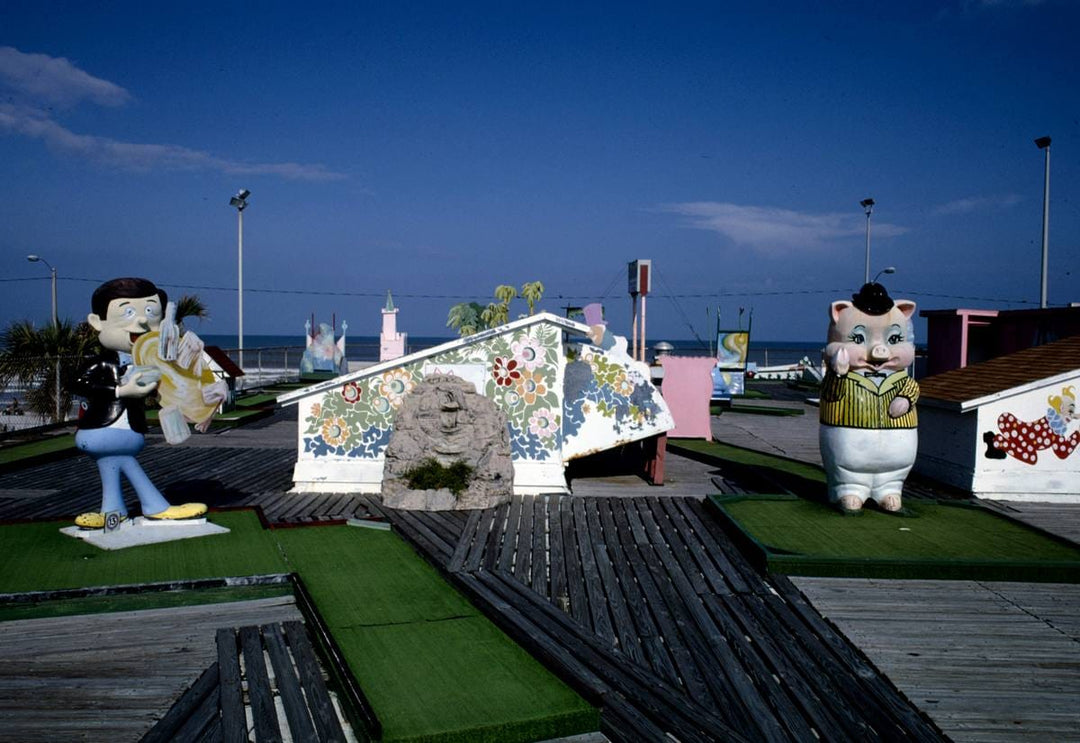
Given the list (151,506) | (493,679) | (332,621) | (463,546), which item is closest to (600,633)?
(493,679)

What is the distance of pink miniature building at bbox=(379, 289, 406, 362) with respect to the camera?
91.1ft

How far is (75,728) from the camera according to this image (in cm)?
407

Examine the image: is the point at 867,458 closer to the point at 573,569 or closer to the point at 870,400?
the point at 870,400

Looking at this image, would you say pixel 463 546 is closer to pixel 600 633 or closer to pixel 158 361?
pixel 600 633

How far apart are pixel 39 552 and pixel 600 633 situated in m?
4.74

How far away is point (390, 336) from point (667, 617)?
77.4 ft

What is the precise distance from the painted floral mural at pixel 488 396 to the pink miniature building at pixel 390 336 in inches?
701

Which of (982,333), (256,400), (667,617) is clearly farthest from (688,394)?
(256,400)

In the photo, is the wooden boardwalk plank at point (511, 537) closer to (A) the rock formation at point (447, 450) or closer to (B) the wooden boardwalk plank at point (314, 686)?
(A) the rock formation at point (447, 450)

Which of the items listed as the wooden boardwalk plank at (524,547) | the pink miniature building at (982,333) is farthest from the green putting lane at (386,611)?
the pink miniature building at (982,333)

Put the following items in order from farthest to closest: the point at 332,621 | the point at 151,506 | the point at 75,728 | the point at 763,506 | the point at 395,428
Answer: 1. the point at 395,428
2. the point at 763,506
3. the point at 151,506
4. the point at 332,621
5. the point at 75,728

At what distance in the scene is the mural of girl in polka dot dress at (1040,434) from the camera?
9.89m

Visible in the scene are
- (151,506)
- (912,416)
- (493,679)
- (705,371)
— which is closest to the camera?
(493,679)

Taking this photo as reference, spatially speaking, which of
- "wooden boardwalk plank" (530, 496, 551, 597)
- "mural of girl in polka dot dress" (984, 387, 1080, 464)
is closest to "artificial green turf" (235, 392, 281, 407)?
"wooden boardwalk plank" (530, 496, 551, 597)
